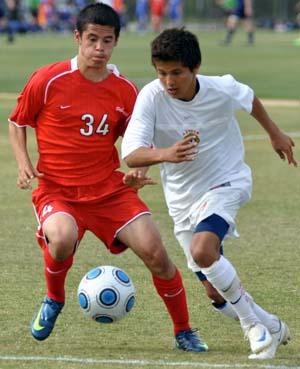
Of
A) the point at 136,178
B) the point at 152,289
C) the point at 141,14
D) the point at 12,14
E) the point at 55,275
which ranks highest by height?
the point at 136,178

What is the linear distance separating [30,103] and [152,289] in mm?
1839

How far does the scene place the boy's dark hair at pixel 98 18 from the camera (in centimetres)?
660

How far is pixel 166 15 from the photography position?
6050 cm

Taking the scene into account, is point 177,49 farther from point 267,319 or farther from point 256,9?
point 256,9

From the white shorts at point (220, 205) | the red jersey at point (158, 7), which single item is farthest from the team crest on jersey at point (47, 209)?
the red jersey at point (158, 7)

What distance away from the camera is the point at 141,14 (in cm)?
5797

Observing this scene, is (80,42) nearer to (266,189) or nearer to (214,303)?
(214,303)

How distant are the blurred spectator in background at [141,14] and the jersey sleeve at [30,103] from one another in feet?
160

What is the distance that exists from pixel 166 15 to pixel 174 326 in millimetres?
54914

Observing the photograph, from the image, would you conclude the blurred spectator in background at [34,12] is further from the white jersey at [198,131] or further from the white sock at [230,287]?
the white sock at [230,287]

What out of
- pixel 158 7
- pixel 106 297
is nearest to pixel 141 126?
pixel 106 297

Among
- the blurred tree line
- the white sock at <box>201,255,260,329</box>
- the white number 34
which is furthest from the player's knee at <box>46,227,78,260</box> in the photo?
the blurred tree line

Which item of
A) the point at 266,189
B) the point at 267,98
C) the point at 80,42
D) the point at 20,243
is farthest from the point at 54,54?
the point at 80,42

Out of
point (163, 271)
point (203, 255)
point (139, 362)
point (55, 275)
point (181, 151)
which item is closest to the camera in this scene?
point (181, 151)
